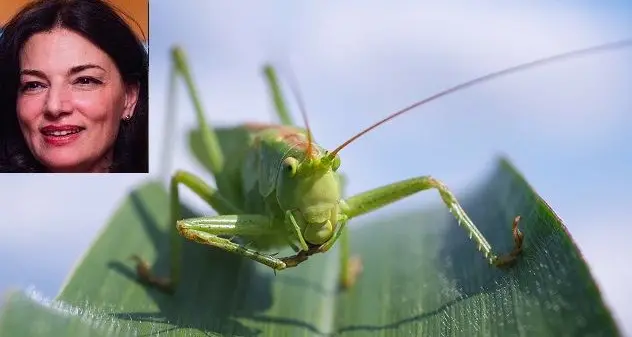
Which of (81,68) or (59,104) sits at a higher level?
(81,68)

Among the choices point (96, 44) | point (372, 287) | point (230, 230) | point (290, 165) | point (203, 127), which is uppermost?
point (96, 44)

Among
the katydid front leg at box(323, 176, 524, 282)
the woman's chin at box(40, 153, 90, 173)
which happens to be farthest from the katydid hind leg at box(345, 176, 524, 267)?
the woman's chin at box(40, 153, 90, 173)

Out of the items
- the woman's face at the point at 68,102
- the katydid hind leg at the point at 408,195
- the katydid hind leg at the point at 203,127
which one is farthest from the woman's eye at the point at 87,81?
the katydid hind leg at the point at 408,195

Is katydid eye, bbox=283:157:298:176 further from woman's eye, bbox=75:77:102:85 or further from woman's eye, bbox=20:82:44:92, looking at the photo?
woman's eye, bbox=20:82:44:92

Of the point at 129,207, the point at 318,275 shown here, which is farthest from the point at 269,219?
the point at 129,207

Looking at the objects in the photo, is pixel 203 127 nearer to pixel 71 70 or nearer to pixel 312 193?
pixel 71 70

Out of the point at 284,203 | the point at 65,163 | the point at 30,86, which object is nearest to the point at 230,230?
the point at 284,203

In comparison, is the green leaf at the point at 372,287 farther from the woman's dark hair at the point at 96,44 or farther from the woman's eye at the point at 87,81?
the woman's eye at the point at 87,81

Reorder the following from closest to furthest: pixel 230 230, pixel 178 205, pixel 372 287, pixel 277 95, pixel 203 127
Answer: pixel 230 230
pixel 372 287
pixel 178 205
pixel 203 127
pixel 277 95
